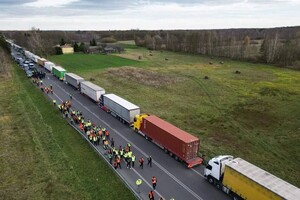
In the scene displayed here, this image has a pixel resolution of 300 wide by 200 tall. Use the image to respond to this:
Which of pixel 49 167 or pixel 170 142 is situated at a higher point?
pixel 170 142

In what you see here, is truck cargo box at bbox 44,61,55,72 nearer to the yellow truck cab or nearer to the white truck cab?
the yellow truck cab

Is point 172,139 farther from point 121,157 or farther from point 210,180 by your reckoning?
point 210,180

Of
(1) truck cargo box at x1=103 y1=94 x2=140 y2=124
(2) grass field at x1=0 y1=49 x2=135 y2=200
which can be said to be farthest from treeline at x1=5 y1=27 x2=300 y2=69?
(2) grass field at x1=0 y1=49 x2=135 y2=200

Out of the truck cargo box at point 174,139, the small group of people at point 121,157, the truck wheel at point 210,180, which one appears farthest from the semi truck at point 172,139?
the small group of people at point 121,157

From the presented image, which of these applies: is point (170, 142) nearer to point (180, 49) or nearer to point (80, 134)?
point (80, 134)

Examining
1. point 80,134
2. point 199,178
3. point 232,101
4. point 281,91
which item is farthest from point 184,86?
point 199,178

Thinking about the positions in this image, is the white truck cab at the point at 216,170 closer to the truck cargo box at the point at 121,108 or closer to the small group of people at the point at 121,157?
the small group of people at the point at 121,157
